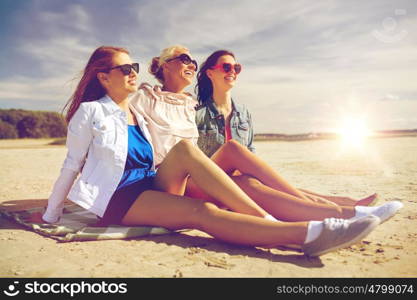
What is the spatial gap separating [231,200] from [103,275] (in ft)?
3.75

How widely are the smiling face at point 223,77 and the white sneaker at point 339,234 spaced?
Answer: 2.58 meters

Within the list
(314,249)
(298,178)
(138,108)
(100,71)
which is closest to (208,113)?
(138,108)

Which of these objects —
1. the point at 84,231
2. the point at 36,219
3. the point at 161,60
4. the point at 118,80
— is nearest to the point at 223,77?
the point at 161,60

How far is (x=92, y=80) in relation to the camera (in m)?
3.65

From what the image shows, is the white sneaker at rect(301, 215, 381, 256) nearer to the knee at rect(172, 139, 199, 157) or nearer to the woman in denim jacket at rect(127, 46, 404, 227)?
the woman in denim jacket at rect(127, 46, 404, 227)

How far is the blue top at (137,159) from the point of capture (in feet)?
11.1

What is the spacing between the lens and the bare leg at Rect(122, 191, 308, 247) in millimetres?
2797

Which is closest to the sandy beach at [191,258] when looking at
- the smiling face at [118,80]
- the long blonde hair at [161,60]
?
the smiling face at [118,80]

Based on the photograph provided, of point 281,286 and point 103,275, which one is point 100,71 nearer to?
point 103,275

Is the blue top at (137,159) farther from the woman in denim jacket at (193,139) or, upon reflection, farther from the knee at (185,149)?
the knee at (185,149)

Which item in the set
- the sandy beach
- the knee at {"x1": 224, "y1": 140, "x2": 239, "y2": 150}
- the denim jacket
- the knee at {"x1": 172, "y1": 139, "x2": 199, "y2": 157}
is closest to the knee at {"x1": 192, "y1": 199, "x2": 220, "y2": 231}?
the sandy beach

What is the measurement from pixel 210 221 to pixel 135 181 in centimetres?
81

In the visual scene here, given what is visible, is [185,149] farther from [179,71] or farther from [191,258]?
[179,71]

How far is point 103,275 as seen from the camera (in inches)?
98.7
